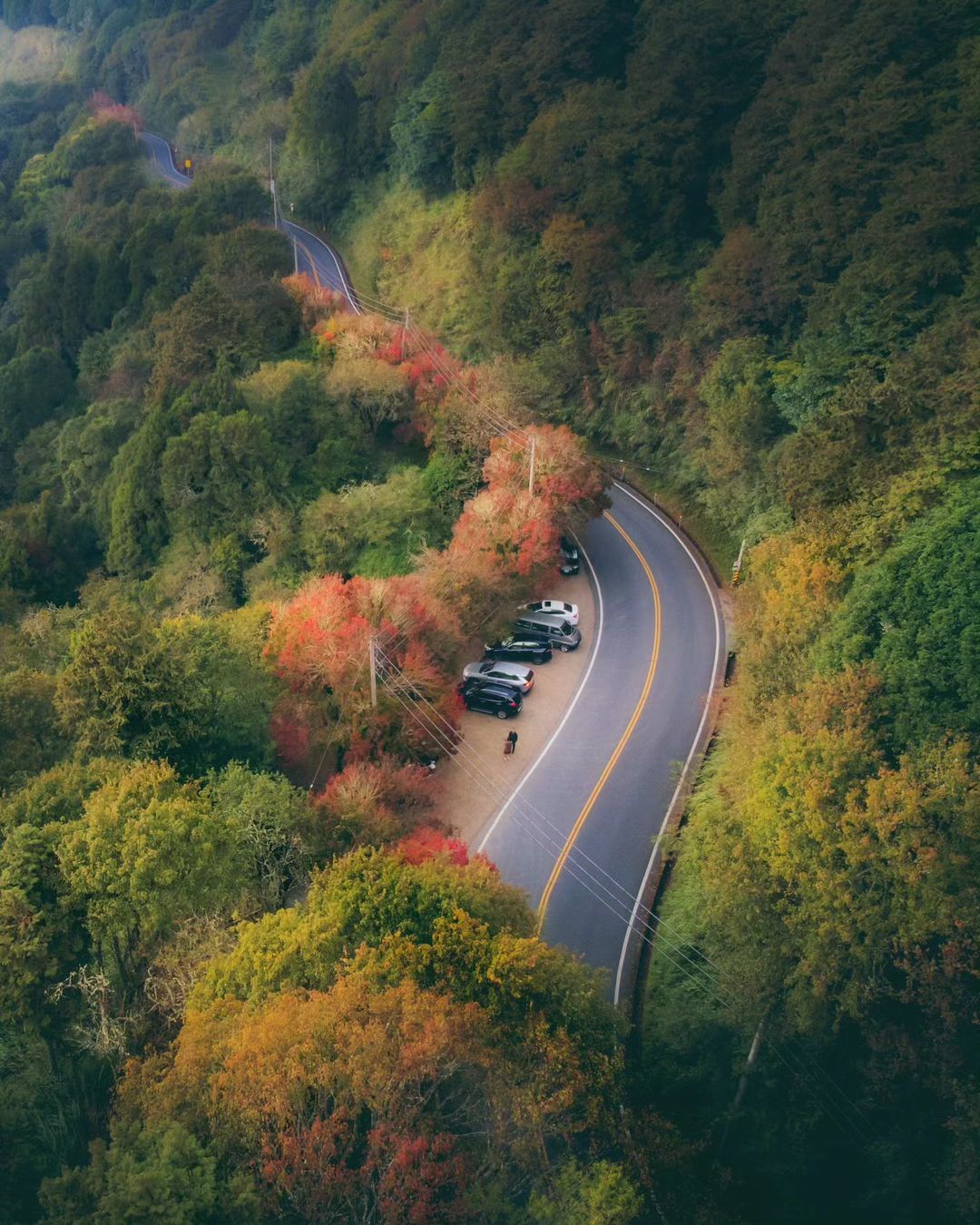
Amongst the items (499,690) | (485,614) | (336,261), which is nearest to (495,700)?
(499,690)

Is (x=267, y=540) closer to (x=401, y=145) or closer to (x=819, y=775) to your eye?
(x=819, y=775)

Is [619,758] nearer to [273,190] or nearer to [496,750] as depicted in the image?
[496,750]

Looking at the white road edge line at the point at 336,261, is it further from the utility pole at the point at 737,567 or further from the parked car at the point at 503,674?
the parked car at the point at 503,674

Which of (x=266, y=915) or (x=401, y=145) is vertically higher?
(x=401, y=145)

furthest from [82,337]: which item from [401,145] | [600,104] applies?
[600,104]

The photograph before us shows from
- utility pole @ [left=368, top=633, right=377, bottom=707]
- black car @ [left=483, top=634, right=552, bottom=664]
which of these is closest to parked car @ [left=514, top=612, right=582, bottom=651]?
black car @ [left=483, top=634, right=552, bottom=664]

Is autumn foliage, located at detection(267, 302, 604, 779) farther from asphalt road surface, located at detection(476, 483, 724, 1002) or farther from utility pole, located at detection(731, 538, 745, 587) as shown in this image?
utility pole, located at detection(731, 538, 745, 587)

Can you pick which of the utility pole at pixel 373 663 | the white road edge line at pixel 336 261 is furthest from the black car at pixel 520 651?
the white road edge line at pixel 336 261
